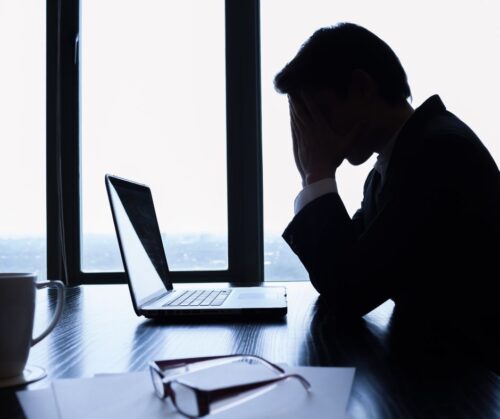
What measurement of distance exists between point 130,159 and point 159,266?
111cm

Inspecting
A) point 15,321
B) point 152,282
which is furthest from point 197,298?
point 15,321

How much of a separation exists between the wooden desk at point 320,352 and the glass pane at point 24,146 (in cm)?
140

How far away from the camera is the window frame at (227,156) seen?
2.17 meters

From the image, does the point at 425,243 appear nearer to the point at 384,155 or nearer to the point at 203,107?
the point at 384,155

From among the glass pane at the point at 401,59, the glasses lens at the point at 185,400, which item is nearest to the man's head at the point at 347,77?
the glass pane at the point at 401,59

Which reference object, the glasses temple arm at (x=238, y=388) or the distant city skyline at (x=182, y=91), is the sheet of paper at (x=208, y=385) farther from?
the distant city skyline at (x=182, y=91)

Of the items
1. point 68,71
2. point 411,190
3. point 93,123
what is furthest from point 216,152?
point 411,190

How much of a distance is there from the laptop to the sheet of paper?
40 centimetres

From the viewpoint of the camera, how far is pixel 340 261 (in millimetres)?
961

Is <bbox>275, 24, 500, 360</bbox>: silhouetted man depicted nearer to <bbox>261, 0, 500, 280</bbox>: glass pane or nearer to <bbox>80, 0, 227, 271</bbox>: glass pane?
<bbox>261, 0, 500, 280</bbox>: glass pane

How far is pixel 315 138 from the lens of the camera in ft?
4.16

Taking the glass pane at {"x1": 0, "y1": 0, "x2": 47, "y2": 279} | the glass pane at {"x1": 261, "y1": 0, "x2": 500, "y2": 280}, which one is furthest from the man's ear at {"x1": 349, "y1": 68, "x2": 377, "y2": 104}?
the glass pane at {"x1": 0, "y1": 0, "x2": 47, "y2": 279}

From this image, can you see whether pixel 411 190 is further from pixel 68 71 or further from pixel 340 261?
pixel 68 71

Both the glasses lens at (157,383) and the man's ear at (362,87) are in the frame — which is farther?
the man's ear at (362,87)
